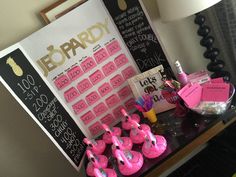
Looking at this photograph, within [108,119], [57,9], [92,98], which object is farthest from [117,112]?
[57,9]

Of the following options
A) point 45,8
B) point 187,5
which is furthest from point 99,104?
point 187,5

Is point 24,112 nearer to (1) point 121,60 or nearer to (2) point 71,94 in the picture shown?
(2) point 71,94

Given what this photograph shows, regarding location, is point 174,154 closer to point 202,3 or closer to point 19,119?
point 202,3

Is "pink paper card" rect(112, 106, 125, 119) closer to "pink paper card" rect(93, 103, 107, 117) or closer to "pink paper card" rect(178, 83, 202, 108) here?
"pink paper card" rect(93, 103, 107, 117)

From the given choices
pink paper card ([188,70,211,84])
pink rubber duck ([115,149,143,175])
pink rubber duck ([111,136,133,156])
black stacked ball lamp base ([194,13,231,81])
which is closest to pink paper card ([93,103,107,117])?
pink rubber duck ([111,136,133,156])

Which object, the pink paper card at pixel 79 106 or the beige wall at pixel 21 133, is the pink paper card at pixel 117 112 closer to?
the pink paper card at pixel 79 106

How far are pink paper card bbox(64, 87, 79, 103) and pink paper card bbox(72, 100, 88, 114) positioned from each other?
0.12 feet

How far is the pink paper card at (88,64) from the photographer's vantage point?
138cm

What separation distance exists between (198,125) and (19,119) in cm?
87

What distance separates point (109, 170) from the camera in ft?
3.86

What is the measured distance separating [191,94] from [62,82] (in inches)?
24.4

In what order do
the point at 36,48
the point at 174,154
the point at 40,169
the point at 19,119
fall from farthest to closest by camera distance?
the point at 40,169 < the point at 19,119 < the point at 36,48 < the point at 174,154

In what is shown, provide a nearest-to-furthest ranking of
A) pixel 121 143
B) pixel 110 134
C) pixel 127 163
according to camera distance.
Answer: pixel 127 163, pixel 121 143, pixel 110 134

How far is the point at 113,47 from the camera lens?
1427 mm
